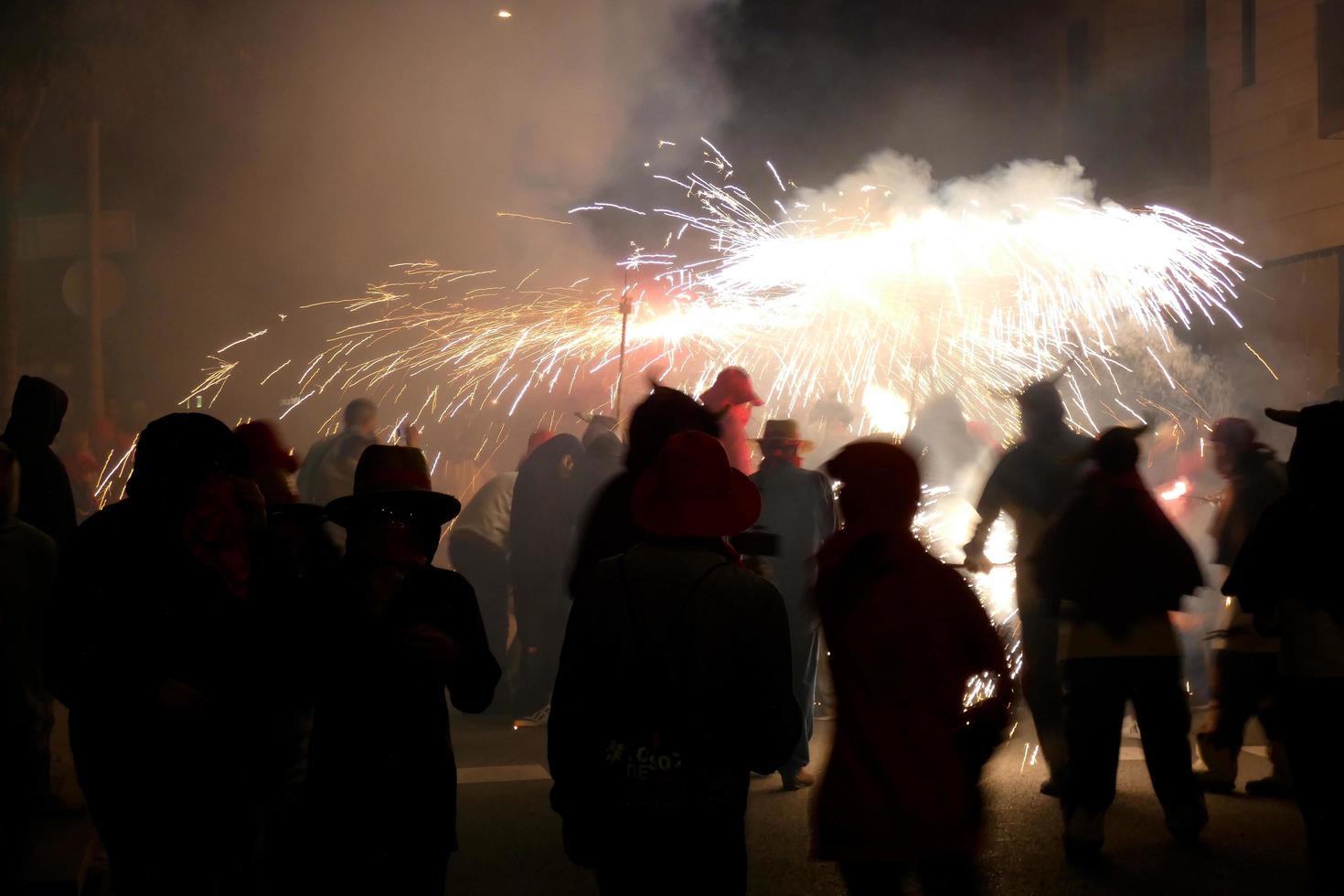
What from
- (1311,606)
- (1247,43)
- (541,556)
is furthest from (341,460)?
(1247,43)

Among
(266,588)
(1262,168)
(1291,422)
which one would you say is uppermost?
(1262,168)

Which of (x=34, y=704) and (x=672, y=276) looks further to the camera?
(x=672, y=276)

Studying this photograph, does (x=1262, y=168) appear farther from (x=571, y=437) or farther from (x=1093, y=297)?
(x=571, y=437)

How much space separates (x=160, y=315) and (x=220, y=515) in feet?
57.1

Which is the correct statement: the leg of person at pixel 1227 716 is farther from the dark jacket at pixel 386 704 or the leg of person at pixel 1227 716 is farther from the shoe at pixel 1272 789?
the dark jacket at pixel 386 704

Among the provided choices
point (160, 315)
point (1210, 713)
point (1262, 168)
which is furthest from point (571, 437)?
point (1262, 168)

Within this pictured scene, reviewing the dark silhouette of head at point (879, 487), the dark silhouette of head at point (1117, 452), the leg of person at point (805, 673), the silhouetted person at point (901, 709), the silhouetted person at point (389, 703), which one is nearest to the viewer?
the silhouetted person at point (389, 703)

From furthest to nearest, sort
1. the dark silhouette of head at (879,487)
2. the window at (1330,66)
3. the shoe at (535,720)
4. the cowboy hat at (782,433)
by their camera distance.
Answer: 1. the window at (1330,66)
2. the shoe at (535,720)
3. the cowboy hat at (782,433)
4. the dark silhouette of head at (879,487)

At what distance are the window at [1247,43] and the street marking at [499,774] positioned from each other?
17022 mm

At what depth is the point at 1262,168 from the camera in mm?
18766

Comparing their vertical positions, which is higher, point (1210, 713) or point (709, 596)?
point (709, 596)

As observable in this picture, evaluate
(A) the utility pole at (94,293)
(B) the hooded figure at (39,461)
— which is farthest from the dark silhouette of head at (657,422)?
(A) the utility pole at (94,293)

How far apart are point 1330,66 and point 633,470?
15652 mm

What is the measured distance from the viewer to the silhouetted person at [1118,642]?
502 cm
